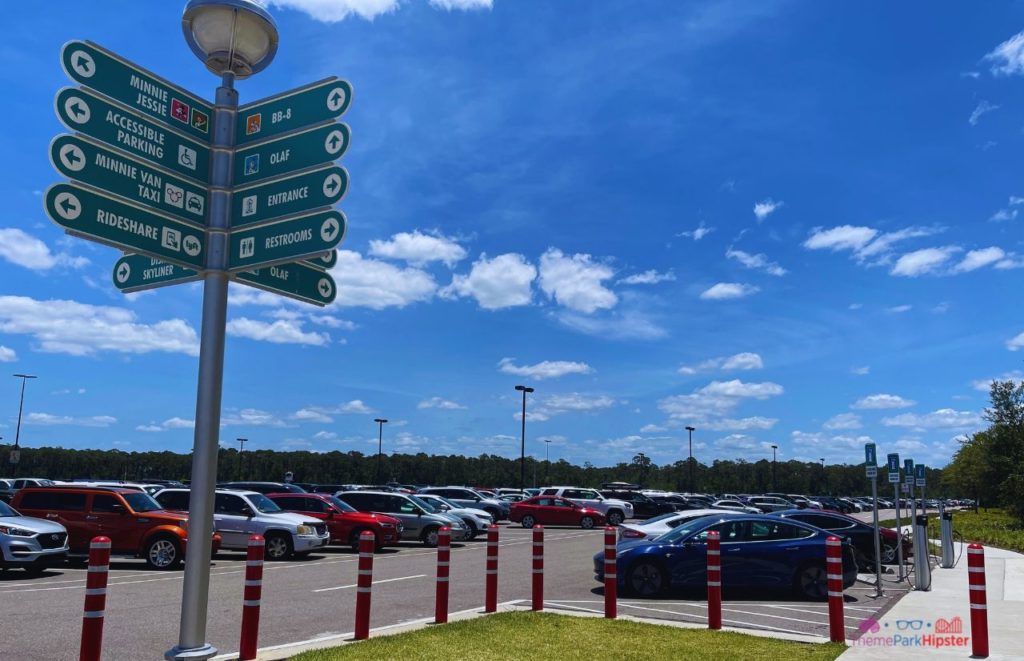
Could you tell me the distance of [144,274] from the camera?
21.7 ft

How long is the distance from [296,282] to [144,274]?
46.7 inches

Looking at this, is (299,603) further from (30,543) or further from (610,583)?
(30,543)

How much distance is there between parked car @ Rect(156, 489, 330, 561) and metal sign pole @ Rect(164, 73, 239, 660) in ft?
47.7

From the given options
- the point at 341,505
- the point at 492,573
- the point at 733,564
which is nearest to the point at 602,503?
the point at 341,505

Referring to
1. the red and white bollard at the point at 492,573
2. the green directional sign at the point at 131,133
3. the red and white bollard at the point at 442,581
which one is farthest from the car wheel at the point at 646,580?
the green directional sign at the point at 131,133

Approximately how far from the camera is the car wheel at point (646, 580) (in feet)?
46.1

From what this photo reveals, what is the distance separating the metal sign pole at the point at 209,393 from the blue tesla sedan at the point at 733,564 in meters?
9.39

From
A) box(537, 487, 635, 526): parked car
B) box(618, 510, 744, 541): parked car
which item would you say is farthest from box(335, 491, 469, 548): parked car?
box(537, 487, 635, 526): parked car

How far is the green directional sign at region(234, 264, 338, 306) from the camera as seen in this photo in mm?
6457

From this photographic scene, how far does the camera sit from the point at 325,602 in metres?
12.7

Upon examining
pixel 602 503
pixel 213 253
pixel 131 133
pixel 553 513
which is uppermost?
pixel 131 133

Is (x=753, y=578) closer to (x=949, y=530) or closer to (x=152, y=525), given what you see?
(x=949, y=530)

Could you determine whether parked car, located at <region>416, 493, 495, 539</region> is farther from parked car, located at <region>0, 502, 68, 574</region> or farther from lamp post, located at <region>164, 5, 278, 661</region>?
lamp post, located at <region>164, 5, 278, 661</region>

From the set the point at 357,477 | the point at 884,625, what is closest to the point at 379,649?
the point at 884,625
